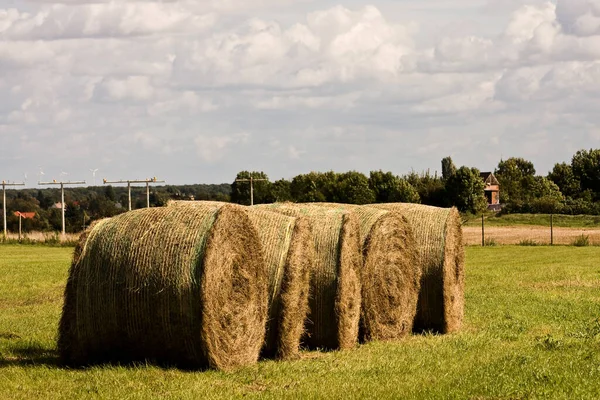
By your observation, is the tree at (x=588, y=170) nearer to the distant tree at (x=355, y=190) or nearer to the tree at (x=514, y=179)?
the tree at (x=514, y=179)

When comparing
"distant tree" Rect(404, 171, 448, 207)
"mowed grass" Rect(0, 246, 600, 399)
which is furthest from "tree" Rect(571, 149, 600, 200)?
"mowed grass" Rect(0, 246, 600, 399)

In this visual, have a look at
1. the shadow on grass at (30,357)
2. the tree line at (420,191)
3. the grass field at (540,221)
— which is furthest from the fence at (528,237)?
the shadow on grass at (30,357)

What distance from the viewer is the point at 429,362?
46.9 feet

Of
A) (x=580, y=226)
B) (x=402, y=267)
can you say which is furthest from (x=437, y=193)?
(x=402, y=267)

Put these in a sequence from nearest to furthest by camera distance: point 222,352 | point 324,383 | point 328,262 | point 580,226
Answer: point 324,383, point 222,352, point 328,262, point 580,226

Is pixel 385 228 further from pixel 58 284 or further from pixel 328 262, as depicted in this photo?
pixel 58 284

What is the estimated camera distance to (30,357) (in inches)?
593

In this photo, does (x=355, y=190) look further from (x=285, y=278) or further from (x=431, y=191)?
(x=285, y=278)

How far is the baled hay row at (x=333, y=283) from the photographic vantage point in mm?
15562

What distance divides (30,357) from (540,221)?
71.7 metres

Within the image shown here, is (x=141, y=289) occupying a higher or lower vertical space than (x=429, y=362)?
higher

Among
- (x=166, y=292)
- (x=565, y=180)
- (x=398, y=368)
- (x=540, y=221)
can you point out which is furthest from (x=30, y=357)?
(x=565, y=180)

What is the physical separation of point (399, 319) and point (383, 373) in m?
4.40

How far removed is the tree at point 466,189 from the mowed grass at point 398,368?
245 feet
